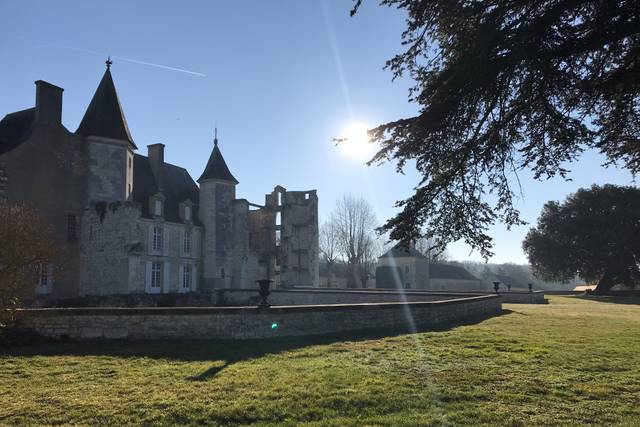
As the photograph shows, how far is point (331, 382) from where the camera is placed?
6.77 metres

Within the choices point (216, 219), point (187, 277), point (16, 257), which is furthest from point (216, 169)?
point (16, 257)

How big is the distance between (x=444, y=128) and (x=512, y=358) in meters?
4.59

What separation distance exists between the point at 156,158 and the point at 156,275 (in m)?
8.45

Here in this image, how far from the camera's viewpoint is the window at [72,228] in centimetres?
2600

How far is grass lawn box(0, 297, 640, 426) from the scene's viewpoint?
216 inches

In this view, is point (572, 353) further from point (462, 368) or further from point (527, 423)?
point (527, 423)

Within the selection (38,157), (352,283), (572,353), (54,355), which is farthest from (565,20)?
(352,283)

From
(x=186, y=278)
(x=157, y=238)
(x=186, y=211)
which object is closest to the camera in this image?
(x=157, y=238)

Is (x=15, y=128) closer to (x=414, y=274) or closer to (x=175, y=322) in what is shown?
(x=175, y=322)

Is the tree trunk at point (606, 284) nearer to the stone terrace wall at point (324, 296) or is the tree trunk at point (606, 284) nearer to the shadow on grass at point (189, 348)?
the stone terrace wall at point (324, 296)

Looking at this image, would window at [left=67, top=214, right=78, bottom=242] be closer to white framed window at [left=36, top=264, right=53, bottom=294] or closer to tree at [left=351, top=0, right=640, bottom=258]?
white framed window at [left=36, top=264, right=53, bottom=294]

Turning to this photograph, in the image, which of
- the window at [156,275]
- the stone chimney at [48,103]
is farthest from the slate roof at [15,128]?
the window at [156,275]

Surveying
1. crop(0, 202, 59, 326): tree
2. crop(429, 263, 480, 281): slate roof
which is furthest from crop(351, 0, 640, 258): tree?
crop(429, 263, 480, 281): slate roof

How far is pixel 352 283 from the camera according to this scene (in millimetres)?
51781
